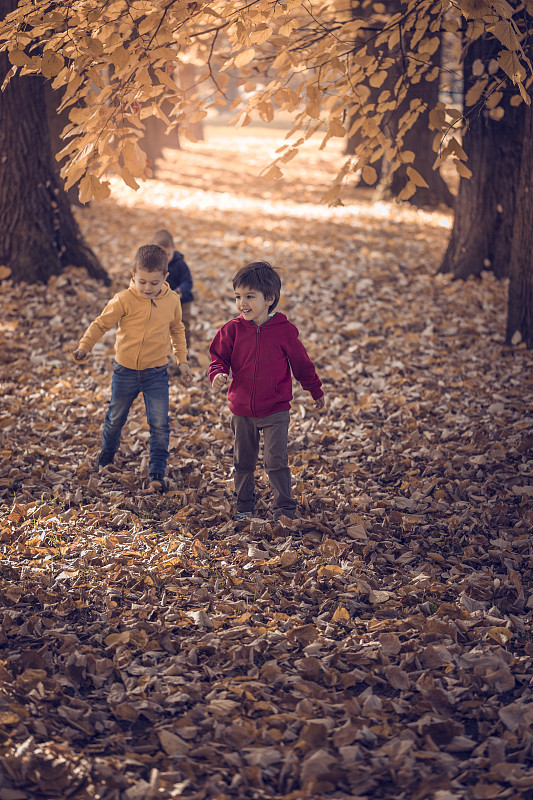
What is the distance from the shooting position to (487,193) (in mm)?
9820

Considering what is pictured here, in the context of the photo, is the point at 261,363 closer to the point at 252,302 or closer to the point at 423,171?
the point at 252,302

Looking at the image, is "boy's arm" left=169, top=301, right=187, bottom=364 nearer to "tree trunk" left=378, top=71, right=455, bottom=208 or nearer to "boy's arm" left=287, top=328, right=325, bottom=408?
"boy's arm" left=287, top=328, right=325, bottom=408

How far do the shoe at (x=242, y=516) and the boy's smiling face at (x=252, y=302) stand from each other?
1324 millimetres

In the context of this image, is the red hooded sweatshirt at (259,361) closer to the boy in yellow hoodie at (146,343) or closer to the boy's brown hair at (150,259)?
the boy in yellow hoodie at (146,343)

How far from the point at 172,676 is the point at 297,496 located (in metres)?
2.08

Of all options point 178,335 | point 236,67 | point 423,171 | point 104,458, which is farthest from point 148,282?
point 423,171

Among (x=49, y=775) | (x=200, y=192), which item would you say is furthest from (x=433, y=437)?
(x=200, y=192)

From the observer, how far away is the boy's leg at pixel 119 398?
5.36m

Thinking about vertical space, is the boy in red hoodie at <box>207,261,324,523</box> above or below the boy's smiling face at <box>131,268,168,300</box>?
below

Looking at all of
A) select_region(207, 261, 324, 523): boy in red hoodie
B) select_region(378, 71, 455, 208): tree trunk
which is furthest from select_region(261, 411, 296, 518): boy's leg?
select_region(378, 71, 455, 208): tree trunk

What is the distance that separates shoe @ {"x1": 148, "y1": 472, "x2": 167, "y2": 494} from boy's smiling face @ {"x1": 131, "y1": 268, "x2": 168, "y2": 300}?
1284 mm

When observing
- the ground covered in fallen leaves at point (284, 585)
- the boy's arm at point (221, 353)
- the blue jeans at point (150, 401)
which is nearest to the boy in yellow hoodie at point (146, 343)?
the blue jeans at point (150, 401)

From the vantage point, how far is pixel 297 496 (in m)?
5.30

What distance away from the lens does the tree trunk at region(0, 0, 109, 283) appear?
28.8 ft
